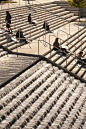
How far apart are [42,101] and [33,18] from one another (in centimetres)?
1470

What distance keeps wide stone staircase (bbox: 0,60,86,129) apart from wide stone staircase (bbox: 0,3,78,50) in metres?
3.98

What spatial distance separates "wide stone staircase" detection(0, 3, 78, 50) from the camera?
2048cm

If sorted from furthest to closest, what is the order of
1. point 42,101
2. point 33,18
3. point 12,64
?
point 33,18, point 12,64, point 42,101

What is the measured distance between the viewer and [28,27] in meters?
24.7

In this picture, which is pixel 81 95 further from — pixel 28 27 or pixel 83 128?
pixel 28 27

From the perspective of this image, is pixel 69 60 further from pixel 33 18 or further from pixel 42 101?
pixel 33 18

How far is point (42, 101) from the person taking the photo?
13742mm

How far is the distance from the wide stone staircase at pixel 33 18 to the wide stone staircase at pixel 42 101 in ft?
13.1

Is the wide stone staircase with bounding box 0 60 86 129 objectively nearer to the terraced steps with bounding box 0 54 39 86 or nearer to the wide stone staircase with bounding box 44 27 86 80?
the terraced steps with bounding box 0 54 39 86

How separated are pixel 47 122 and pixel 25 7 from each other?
19.1 m

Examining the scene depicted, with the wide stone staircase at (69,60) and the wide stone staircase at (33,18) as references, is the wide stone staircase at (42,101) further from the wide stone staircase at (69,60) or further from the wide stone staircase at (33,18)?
the wide stone staircase at (33,18)

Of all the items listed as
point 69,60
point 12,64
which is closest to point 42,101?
point 12,64

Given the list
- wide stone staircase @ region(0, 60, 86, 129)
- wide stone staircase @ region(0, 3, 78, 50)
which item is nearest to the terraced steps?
wide stone staircase @ region(0, 60, 86, 129)

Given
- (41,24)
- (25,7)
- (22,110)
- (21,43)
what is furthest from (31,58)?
(25,7)
